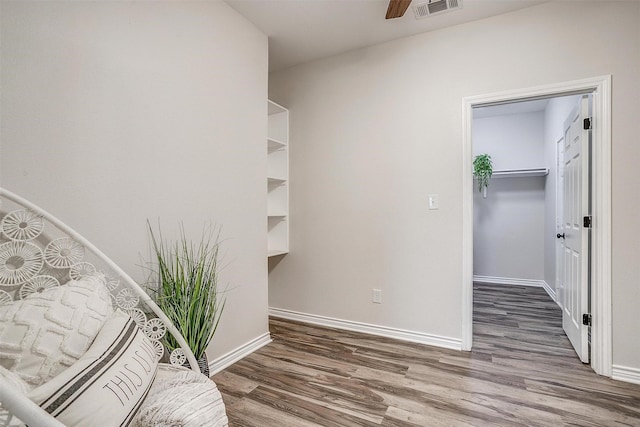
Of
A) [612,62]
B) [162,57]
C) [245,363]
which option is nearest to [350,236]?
[245,363]

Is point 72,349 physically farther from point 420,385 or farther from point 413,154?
point 413,154

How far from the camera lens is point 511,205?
4.75 m

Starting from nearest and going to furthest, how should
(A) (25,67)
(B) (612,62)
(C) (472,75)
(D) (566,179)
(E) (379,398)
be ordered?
1. (A) (25,67)
2. (E) (379,398)
3. (B) (612,62)
4. (C) (472,75)
5. (D) (566,179)

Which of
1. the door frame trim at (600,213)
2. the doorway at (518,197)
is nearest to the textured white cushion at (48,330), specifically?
the door frame trim at (600,213)

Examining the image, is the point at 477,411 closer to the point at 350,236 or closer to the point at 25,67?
the point at 350,236

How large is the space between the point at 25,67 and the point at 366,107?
2308mm

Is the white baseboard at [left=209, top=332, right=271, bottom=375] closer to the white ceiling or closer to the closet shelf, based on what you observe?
the white ceiling

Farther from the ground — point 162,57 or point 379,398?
point 162,57

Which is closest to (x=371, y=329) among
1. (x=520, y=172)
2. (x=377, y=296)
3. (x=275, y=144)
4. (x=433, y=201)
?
(x=377, y=296)

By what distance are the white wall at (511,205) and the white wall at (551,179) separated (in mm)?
133

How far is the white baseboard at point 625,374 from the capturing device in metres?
1.97

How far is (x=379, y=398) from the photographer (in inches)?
71.7

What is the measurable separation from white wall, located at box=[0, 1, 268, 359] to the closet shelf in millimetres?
3818

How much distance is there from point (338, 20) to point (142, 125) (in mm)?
1693
